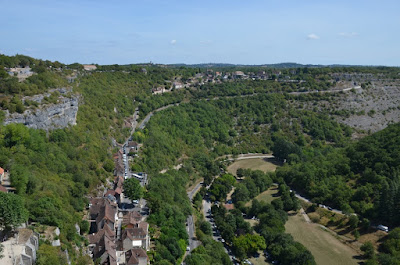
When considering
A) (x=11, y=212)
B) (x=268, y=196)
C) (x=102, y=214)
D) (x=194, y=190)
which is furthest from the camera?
(x=268, y=196)

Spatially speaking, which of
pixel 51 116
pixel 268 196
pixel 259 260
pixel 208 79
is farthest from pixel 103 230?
pixel 208 79

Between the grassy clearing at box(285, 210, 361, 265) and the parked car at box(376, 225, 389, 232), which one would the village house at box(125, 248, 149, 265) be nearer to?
the grassy clearing at box(285, 210, 361, 265)

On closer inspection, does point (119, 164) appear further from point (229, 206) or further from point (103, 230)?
point (229, 206)

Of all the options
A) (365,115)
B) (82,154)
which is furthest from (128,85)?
(365,115)

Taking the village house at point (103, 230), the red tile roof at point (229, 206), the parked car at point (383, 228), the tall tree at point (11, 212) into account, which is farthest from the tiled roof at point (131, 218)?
the parked car at point (383, 228)

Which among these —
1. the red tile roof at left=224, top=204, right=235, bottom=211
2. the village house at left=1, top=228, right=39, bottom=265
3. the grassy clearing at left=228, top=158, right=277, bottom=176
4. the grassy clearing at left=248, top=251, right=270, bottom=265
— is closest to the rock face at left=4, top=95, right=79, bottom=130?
the village house at left=1, top=228, right=39, bottom=265

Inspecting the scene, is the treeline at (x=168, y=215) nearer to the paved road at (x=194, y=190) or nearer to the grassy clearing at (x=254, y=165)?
the paved road at (x=194, y=190)
